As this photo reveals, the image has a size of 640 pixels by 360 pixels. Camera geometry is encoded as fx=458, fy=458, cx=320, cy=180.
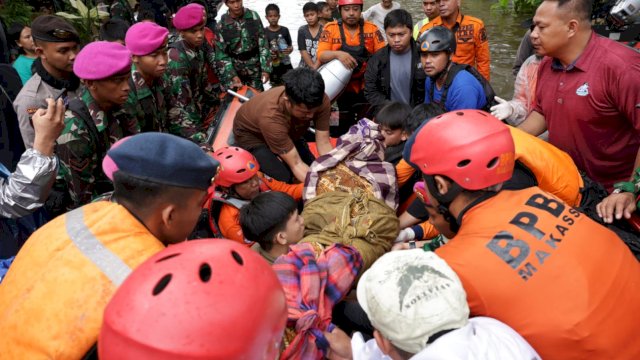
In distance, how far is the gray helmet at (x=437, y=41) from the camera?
4109mm

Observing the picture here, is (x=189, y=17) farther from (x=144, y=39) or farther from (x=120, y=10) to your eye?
(x=120, y=10)

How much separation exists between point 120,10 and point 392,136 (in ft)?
22.8

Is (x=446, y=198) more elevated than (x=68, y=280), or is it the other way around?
(x=68, y=280)

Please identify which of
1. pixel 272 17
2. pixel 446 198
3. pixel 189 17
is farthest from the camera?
pixel 272 17

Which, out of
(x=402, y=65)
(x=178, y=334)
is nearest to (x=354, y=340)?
(x=178, y=334)

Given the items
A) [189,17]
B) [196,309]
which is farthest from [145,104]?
[196,309]

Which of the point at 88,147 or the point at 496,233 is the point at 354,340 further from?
the point at 88,147

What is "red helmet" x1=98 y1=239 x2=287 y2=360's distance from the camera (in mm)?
1079

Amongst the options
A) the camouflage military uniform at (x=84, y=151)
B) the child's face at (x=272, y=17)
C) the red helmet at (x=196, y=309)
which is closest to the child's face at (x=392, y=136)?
the camouflage military uniform at (x=84, y=151)

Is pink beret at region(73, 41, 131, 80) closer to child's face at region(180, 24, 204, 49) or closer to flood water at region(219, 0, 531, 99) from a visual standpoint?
child's face at region(180, 24, 204, 49)

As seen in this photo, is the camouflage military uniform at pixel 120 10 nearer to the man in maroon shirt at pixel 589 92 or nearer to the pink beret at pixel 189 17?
the pink beret at pixel 189 17

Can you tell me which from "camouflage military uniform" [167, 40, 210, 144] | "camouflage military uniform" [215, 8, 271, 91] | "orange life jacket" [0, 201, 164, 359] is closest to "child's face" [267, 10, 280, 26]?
"camouflage military uniform" [215, 8, 271, 91]

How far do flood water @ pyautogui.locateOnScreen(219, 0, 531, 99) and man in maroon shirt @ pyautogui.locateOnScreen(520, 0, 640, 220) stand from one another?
5711 mm

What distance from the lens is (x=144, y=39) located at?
12.7 feet
